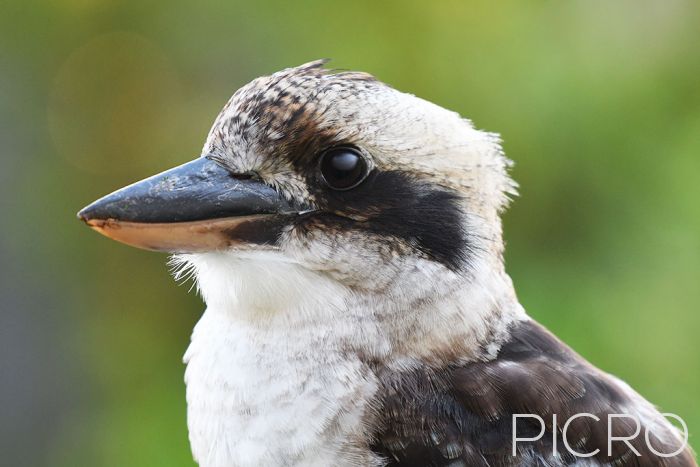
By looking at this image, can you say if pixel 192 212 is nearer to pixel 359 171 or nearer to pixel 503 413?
pixel 359 171

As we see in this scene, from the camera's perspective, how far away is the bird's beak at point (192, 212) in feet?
6.59

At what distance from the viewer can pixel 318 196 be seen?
2.10 meters

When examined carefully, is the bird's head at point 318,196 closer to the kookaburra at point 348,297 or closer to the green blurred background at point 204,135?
the kookaburra at point 348,297

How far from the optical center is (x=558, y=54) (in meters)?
5.30

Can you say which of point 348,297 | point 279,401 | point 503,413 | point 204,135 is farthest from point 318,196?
point 204,135

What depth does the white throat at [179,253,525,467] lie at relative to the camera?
2043mm

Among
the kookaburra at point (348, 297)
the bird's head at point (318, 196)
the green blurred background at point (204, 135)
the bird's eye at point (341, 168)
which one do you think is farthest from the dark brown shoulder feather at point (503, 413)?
the green blurred background at point (204, 135)

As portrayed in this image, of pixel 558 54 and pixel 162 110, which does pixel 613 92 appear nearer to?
pixel 558 54

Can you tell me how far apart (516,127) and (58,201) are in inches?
106

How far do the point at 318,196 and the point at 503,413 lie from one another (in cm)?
62

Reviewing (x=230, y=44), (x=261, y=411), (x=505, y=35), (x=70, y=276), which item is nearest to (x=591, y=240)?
(x=505, y=35)

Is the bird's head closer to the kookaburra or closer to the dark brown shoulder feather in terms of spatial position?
the kookaburra

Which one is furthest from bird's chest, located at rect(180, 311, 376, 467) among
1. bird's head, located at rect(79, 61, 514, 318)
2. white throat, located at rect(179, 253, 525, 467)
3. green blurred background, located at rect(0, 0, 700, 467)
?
green blurred background, located at rect(0, 0, 700, 467)

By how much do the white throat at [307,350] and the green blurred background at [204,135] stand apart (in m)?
2.70
